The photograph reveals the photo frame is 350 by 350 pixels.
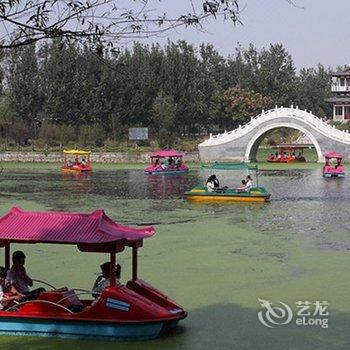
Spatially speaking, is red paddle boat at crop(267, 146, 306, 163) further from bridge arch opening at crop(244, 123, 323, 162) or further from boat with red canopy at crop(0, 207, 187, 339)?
boat with red canopy at crop(0, 207, 187, 339)

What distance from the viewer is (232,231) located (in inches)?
593

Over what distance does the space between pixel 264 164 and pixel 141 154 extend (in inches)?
317

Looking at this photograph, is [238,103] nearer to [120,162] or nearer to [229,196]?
[120,162]

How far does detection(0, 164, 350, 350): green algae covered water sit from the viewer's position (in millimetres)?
7312

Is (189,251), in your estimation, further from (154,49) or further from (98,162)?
(154,49)

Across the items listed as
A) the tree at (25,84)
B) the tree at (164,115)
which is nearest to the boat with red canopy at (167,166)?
the tree at (164,115)

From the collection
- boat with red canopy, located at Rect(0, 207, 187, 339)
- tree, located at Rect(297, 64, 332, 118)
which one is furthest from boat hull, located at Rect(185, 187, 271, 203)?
tree, located at Rect(297, 64, 332, 118)

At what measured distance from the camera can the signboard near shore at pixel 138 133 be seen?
1929 inches

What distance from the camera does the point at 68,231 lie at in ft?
23.2

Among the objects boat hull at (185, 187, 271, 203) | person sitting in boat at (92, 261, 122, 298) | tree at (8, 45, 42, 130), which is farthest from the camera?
tree at (8, 45, 42, 130)

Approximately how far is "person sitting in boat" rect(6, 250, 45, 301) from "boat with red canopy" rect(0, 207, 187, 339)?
0.20 meters

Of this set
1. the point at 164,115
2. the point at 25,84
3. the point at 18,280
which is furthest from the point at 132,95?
the point at 18,280

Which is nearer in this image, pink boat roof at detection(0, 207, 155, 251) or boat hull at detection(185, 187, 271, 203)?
pink boat roof at detection(0, 207, 155, 251)

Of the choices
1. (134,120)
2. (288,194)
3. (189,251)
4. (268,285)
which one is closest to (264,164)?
(134,120)
